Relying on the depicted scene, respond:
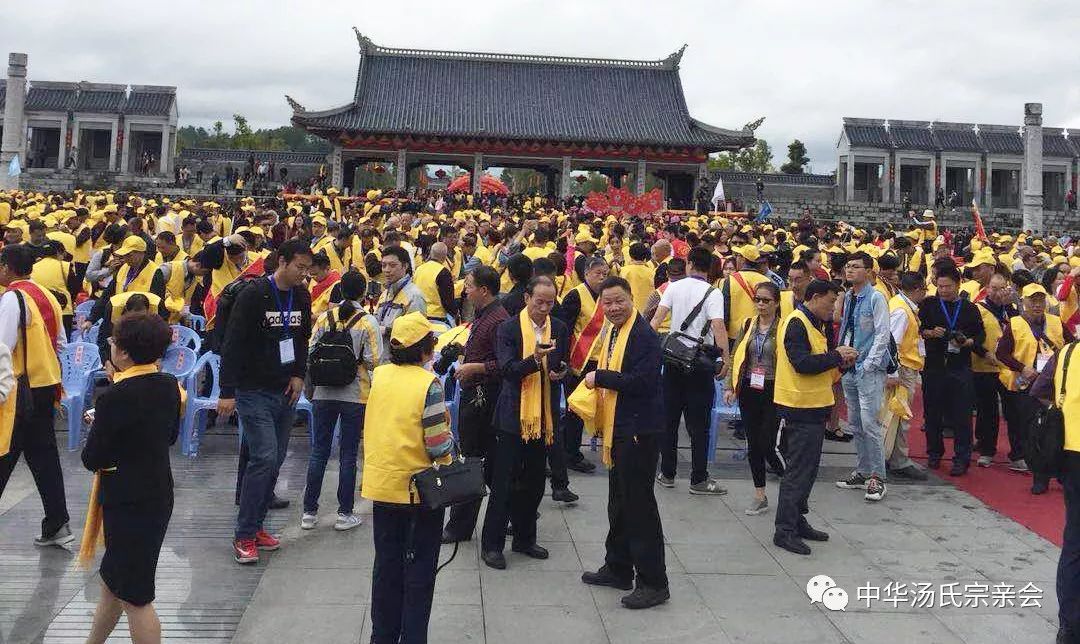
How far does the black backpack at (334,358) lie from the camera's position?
555cm

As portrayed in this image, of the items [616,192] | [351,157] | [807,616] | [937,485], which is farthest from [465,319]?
[351,157]

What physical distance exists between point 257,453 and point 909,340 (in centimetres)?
534

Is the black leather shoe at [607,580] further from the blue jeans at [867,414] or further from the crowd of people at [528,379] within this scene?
the blue jeans at [867,414]

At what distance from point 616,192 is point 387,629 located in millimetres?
21926

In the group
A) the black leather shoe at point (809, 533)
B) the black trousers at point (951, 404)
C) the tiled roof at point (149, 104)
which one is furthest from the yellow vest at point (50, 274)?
the tiled roof at point (149, 104)

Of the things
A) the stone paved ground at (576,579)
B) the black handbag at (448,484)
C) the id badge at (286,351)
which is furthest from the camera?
the id badge at (286,351)

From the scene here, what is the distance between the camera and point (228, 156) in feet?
136

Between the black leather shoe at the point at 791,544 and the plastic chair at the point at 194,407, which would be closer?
the black leather shoe at the point at 791,544

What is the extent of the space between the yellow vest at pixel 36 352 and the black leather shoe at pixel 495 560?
2.71 metres

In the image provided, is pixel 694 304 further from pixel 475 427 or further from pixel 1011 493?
pixel 1011 493

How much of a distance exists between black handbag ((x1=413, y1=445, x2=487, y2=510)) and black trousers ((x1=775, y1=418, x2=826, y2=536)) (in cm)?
257

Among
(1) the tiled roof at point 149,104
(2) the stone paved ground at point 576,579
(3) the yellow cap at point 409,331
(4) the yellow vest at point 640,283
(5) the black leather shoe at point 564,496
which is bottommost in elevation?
(2) the stone paved ground at point 576,579

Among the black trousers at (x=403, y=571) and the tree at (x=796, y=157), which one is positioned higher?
the tree at (x=796, y=157)

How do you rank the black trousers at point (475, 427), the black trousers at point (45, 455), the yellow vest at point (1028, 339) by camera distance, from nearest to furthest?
the black trousers at point (45, 455)
the black trousers at point (475, 427)
the yellow vest at point (1028, 339)
